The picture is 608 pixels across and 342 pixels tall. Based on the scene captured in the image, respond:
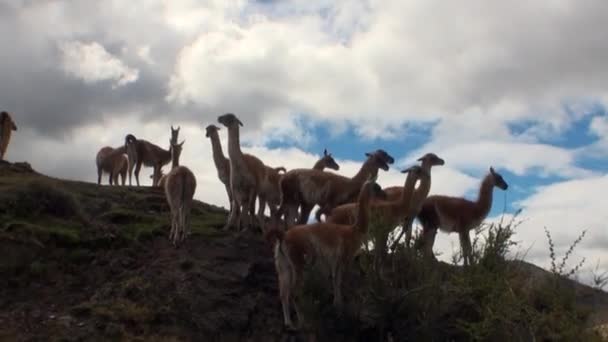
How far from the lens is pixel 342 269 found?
12.8m

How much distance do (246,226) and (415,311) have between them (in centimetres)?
427

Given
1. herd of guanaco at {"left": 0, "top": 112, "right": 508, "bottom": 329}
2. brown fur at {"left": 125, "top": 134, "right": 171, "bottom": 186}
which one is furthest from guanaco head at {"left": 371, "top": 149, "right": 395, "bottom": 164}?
brown fur at {"left": 125, "top": 134, "right": 171, "bottom": 186}

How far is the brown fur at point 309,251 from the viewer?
40.3ft

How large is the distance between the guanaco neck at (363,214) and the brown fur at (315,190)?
289 centimetres

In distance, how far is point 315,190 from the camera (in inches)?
628

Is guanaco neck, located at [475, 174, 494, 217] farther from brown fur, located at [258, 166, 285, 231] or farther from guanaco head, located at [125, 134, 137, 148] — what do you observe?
guanaco head, located at [125, 134, 137, 148]

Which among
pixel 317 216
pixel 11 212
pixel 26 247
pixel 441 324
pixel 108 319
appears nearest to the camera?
pixel 108 319

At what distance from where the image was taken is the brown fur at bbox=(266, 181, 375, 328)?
12.3 metres

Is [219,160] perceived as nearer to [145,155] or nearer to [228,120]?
[228,120]

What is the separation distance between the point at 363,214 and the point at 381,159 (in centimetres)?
466

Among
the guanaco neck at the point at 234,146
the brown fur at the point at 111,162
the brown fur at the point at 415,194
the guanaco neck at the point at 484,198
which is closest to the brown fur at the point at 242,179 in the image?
the guanaco neck at the point at 234,146

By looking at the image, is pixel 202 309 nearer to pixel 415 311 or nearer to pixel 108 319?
pixel 108 319

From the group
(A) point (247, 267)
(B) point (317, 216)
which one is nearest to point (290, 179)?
(B) point (317, 216)

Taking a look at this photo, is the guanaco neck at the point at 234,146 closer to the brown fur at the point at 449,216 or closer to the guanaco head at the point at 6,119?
the brown fur at the point at 449,216
